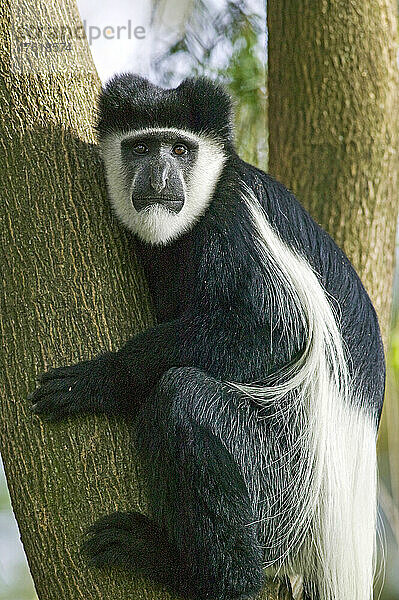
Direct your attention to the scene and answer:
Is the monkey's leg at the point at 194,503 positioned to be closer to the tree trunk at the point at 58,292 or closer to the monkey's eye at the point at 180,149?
the tree trunk at the point at 58,292

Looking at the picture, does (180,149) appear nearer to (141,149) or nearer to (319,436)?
(141,149)

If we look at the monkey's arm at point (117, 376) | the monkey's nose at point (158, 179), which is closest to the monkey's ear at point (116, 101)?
the monkey's nose at point (158, 179)

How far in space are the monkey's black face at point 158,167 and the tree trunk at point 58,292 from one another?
0.11 m

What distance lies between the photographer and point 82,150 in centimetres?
222

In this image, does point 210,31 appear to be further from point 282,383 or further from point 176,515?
point 176,515

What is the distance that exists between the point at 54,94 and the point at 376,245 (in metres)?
1.60

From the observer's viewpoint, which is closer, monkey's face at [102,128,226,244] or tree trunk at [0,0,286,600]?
tree trunk at [0,0,286,600]

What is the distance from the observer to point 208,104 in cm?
240

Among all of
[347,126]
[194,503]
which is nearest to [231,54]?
[347,126]

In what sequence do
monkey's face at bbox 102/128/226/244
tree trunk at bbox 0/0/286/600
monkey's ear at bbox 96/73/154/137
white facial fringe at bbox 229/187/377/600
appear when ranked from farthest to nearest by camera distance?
1. monkey's ear at bbox 96/73/154/137
2. monkey's face at bbox 102/128/226/244
3. white facial fringe at bbox 229/187/377/600
4. tree trunk at bbox 0/0/286/600

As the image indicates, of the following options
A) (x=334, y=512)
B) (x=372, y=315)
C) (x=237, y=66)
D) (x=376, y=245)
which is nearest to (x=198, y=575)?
(x=334, y=512)

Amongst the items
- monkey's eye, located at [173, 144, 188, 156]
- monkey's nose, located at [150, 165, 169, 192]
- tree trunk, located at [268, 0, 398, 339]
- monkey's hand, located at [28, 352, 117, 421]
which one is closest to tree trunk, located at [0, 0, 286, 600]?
monkey's hand, located at [28, 352, 117, 421]

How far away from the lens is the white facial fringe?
210cm

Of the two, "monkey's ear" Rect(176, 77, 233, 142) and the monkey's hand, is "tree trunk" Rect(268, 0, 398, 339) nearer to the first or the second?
"monkey's ear" Rect(176, 77, 233, 142)
